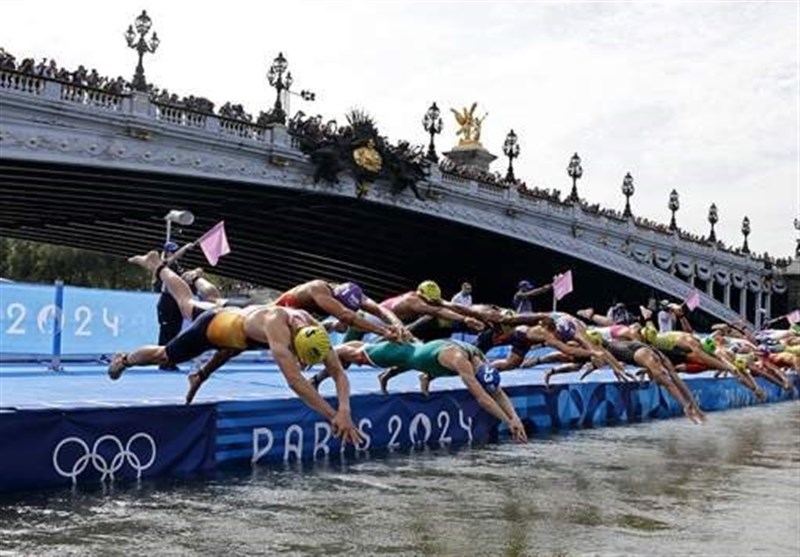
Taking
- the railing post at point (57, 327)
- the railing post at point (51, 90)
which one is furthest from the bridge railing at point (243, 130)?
the railing post at point (57, 327)

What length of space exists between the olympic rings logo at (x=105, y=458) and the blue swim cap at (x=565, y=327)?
8.76 m

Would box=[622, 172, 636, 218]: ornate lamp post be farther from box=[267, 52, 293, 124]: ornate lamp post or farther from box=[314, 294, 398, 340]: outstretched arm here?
box=[314, 294, 398, 340]: outstretched arm

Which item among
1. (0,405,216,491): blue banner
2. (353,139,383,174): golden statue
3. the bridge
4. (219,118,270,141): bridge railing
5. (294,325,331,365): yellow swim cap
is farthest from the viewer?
(353,139,383,174): golden statue

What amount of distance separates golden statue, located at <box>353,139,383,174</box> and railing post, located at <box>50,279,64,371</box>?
31193 millimetres

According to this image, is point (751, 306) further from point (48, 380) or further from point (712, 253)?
point (48, 380)

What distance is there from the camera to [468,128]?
87.2 metres

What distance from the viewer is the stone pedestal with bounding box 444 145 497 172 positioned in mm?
85938

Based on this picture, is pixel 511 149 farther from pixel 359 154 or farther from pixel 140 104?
pixel 140 104

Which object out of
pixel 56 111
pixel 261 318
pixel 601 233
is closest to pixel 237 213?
pixel 56 111

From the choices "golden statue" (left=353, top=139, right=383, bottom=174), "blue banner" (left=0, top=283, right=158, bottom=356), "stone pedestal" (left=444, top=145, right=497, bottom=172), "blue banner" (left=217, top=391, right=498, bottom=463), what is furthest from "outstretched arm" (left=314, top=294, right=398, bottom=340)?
"stone pedestal" (left=444, top=145, right=497, bottom=172)

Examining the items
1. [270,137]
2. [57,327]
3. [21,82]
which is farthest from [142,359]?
[270,137]

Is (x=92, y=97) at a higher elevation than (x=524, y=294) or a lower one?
higher

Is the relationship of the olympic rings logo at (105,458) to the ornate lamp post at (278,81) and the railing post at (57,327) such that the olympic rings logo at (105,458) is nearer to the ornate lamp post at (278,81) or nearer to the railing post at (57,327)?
the railing post at (57,327)

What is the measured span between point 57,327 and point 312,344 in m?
12.5
